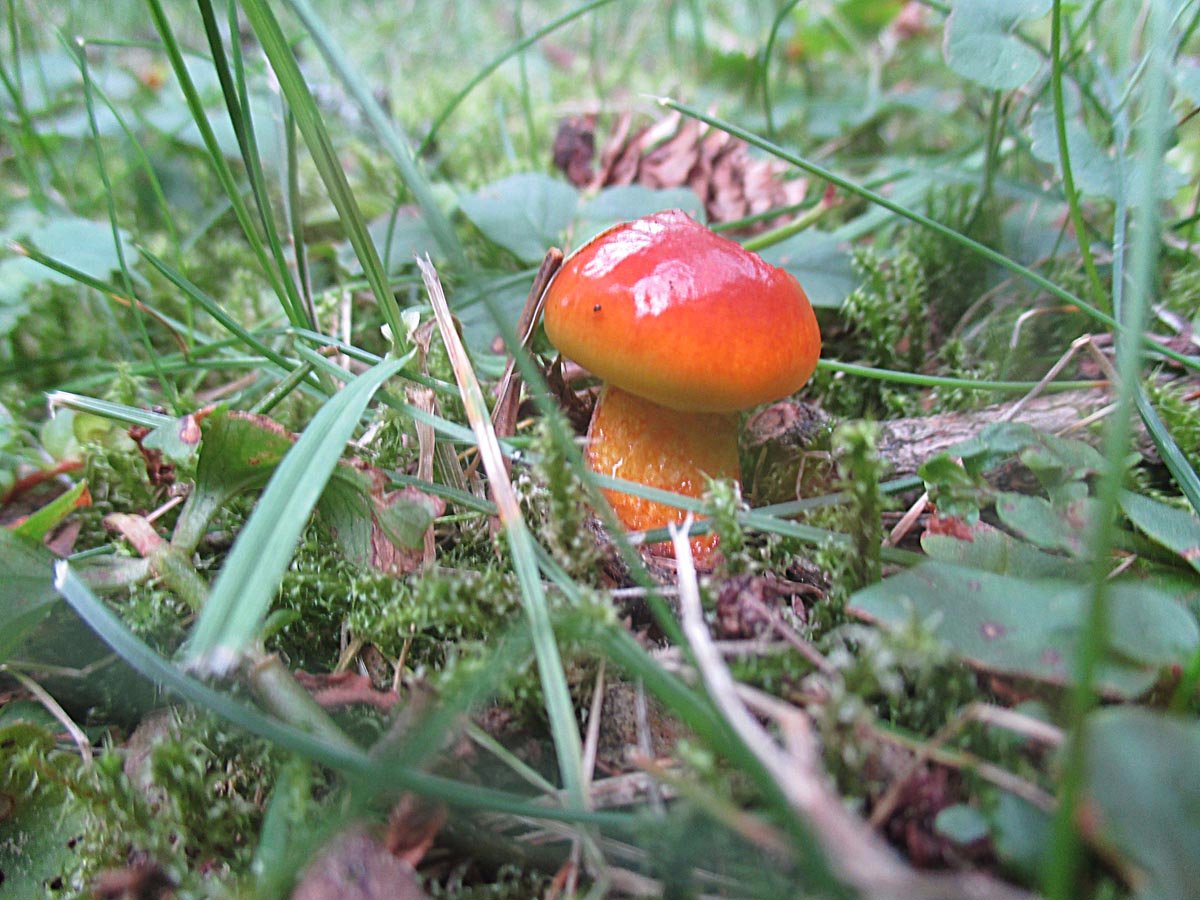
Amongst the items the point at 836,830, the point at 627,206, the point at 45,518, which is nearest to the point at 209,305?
the point at 45,518

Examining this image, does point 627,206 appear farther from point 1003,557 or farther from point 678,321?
point 1003,557

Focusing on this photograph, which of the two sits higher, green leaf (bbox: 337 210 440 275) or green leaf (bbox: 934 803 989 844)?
green leaf (bbox: 337 210 440 275)

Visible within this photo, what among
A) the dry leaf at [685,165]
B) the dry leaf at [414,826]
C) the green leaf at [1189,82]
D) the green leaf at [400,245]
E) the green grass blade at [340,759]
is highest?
the dry leaf at [685,165]

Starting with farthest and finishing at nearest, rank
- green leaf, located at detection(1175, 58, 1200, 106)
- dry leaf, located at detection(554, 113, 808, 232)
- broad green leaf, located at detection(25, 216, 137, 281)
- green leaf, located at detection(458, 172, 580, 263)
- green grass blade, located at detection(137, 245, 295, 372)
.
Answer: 1. dry leaf, located at detection(554, 113, 808, 232)
2. green leaf, located at detection(458, 172, 580, 263)
3. broad green leaf, located at detection(25, 216, 137, 281)
4. green leaf, located at detection(1175, 58, 1200, 106)
5. green grass blade, located at detection(137, 245, 295, 372)

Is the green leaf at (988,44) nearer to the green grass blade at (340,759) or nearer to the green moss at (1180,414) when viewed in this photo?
the green moss at (1180,414)

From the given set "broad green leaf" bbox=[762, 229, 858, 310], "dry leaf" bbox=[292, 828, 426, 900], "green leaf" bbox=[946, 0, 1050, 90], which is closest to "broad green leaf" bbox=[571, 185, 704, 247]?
"broad green leaf" bbox=[762, 229, 858, 310]

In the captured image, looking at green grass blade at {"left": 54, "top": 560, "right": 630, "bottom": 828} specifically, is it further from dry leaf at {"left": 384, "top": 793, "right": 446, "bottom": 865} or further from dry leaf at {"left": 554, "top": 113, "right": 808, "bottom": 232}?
dry leaf at {"left": 554, "top": 113, "right": 808, "bottom": 232}

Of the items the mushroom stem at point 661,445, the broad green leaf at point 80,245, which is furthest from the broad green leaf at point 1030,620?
the broad green leaf at point 80,245
